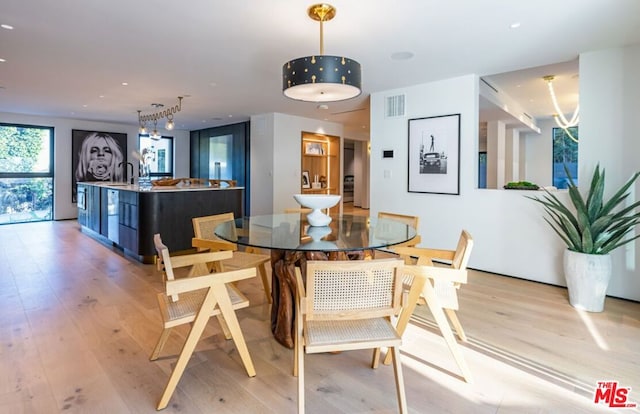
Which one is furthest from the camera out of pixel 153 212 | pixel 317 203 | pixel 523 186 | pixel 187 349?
pixel 153 212

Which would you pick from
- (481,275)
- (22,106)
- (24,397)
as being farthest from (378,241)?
(22,106)

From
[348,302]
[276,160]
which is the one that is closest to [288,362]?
[348,302]

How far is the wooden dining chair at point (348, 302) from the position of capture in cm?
154

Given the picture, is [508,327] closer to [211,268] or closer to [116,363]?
[211,268]

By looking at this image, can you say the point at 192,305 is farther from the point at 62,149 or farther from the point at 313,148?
the point at 62,149

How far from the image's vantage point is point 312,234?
95.0 inches

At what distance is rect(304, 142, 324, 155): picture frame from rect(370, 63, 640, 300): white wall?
9.92 feet

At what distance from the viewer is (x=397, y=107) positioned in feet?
16.6

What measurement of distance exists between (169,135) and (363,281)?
9935 millimetres

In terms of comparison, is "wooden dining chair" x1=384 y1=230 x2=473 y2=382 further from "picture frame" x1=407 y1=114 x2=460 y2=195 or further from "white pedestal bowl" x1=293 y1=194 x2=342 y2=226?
"picture frame" x1=407 y1=114 x2=460 y2=195

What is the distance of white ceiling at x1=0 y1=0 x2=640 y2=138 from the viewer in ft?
8.80

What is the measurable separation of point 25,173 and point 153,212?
5867 mm

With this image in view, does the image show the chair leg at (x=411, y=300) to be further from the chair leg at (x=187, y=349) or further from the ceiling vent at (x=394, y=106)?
the ceiling vent at (x=394, y=106)

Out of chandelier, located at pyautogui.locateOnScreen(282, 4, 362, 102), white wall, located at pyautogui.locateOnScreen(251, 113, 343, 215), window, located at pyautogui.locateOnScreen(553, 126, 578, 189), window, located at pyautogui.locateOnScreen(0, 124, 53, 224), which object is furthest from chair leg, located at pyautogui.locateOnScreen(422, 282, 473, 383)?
window, located at pyautogui.locateOnScreen(0, 124, 53, 224)
